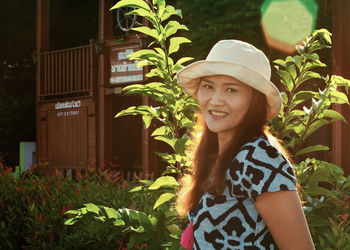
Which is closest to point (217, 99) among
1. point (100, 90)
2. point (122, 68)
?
point (122, 68)

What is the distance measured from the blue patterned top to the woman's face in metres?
0.14

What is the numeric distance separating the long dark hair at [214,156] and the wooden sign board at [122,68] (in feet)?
38.0

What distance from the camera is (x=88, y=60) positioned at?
1550 cm

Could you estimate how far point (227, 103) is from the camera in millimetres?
2188

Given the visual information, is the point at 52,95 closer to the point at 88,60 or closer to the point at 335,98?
the point at 88,60

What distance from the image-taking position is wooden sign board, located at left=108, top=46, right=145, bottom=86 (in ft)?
46.7

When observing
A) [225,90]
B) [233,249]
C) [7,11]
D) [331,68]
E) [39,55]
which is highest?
[7,11]

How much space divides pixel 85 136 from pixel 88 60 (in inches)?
81.8

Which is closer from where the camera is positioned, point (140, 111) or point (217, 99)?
point (217, 99)

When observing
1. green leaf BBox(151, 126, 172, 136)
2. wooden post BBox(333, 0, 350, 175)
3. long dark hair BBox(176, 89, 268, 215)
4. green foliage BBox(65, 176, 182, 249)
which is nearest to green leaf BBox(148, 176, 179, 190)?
green foliage BBox(65, 176, 182, 249)

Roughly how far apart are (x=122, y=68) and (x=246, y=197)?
12801 millimetres

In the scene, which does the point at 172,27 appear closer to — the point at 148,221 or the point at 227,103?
the point at 148,221

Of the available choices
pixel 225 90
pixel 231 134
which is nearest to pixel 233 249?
pixel 231 134

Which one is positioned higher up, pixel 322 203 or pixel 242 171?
pixel 242 171
